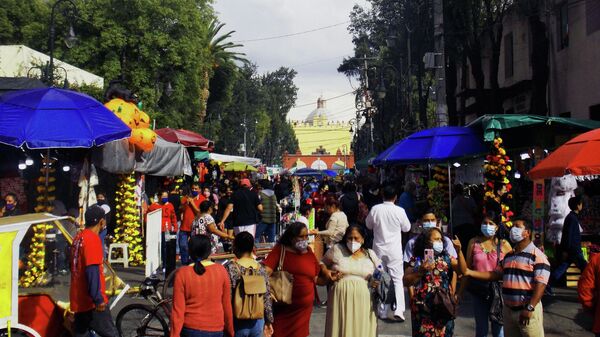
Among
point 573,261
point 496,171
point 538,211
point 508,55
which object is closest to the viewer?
point 573,261

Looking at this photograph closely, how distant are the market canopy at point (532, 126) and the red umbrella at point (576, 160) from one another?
2924 millimetres

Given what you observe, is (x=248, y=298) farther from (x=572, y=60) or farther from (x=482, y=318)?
(x=572, y=60)

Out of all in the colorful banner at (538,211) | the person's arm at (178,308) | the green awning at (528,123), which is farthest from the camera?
the green awning at (528,123)

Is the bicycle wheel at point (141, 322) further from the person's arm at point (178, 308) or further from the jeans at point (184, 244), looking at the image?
the jeans at point (184, 244)

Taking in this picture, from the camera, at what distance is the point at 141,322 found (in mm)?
8164

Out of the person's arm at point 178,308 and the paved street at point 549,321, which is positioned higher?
the person's arm at point 178,308

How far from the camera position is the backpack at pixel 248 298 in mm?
6066

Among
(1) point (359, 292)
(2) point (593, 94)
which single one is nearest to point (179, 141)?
(2) point (593, 94)

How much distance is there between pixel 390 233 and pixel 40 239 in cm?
479

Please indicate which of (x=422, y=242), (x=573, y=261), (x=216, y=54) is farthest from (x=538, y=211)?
(x=216, y=54)

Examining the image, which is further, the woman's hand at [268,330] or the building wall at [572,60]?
the building wall at [572,60]

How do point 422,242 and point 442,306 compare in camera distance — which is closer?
point 442,306

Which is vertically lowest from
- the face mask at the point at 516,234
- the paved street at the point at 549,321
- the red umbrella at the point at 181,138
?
the paved street at the point at 549,321

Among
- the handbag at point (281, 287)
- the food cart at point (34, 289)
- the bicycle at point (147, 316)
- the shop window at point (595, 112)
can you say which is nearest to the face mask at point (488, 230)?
the handbag at point (281, 287)
